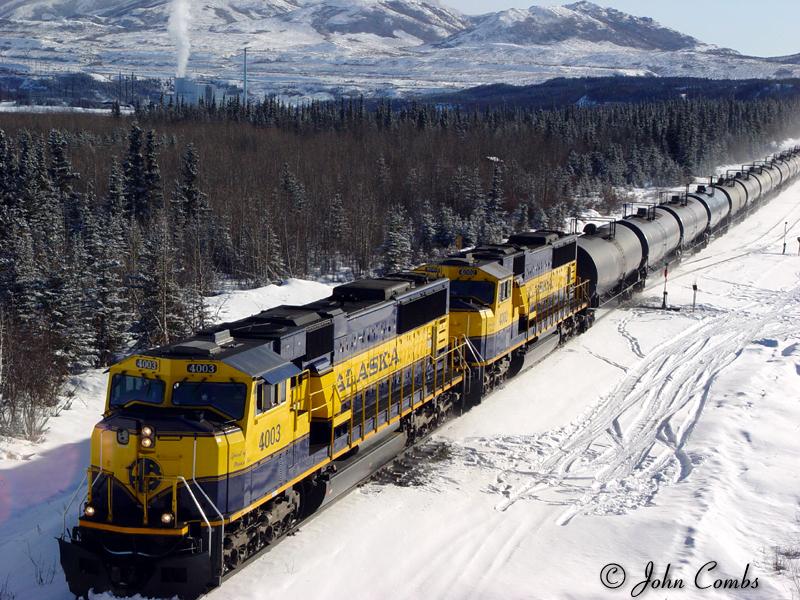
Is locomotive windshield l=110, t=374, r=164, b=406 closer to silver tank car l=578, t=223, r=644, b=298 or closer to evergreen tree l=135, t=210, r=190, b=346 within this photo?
evergreen tree l=135, t=210, r=190, b=346

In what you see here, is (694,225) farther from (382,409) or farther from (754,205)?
(382,409)

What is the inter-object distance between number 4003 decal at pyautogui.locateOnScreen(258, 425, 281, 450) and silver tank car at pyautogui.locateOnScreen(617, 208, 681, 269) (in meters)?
26.7

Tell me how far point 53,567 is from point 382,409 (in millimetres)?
6885

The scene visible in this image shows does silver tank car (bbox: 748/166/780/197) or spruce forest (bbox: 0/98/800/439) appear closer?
spruce forest (bbox: 0/98/800/439)

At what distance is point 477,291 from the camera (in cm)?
2383

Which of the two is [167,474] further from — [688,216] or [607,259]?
[688,216]

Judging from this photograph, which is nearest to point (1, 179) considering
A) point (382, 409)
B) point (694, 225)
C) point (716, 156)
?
point (694, 225)

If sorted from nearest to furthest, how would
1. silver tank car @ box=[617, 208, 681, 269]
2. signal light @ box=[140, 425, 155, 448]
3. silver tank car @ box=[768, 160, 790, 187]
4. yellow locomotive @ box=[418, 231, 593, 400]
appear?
signal light @ box=[140, 425, 155, 448] < yellow locomotive @ box=[418, 231, 593, 400] < silver tank car @ box=[617, 208, 681, 269] < silver tank car @ box=[768, 160, 790, 187]

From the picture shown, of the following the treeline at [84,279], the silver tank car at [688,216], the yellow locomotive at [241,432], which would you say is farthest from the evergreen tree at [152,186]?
the yellow locomotive at [241,432]

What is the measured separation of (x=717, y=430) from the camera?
68.8 feet

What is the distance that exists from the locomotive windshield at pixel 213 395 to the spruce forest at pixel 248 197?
8.73 meters

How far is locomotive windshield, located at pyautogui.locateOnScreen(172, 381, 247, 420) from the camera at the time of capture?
13.4m

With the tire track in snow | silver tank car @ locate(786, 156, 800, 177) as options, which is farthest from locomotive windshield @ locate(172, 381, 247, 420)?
silver tank car @ locate(786, 156, 800, 177)

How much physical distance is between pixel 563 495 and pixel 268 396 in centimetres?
682
